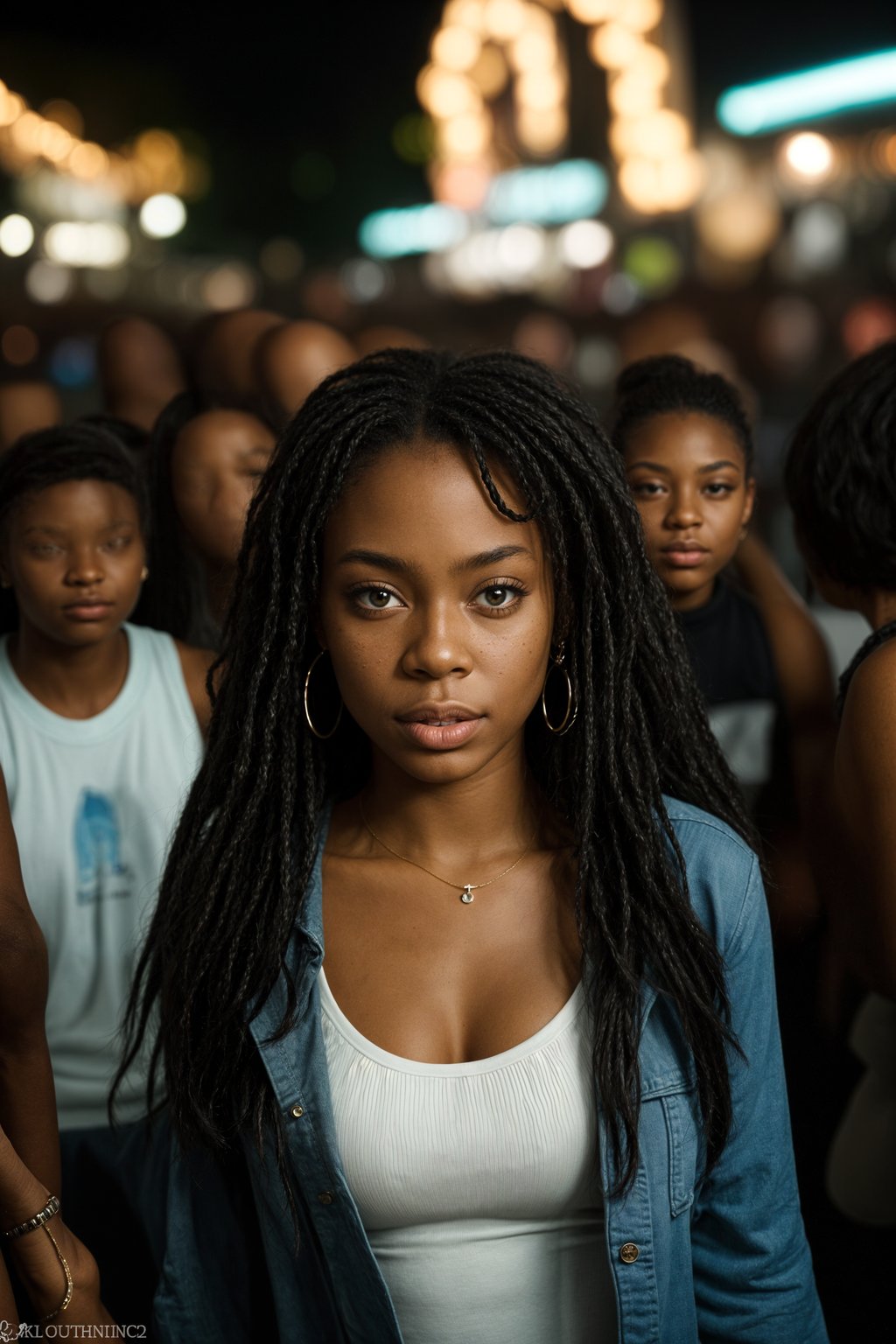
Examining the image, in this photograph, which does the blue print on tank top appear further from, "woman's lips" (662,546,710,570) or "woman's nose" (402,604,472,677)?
"woman's lips" (662,546,710,570)

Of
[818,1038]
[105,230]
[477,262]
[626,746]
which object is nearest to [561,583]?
[626,746]

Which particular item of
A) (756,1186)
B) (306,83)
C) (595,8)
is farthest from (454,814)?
(595,8)

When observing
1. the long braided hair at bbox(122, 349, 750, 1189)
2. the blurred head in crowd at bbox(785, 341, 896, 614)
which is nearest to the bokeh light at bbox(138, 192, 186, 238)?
the blurred head in crowd at bbox(785, 341, 896, 614)

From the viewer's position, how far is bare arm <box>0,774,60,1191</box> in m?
1.24

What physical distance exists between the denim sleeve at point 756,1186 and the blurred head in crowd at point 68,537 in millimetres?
979

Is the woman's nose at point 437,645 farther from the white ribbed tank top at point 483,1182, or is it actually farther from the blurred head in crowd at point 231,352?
the blurred head in crowd at point 231,352

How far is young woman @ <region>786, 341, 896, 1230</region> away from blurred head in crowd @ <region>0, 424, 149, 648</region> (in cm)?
96

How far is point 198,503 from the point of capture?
2.06 m

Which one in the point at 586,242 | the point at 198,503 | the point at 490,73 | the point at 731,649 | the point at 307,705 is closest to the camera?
the point at 307,705

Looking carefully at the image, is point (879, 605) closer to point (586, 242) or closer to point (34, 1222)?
point (34, 1222)

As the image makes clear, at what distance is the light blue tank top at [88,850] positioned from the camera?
1.80 m

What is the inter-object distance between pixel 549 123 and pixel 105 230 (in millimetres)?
6796

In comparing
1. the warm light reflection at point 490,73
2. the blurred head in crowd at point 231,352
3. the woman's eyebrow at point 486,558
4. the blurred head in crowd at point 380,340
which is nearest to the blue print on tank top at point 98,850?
the blurred head in crowd at point 231,352

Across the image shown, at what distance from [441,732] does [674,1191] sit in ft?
1.64
